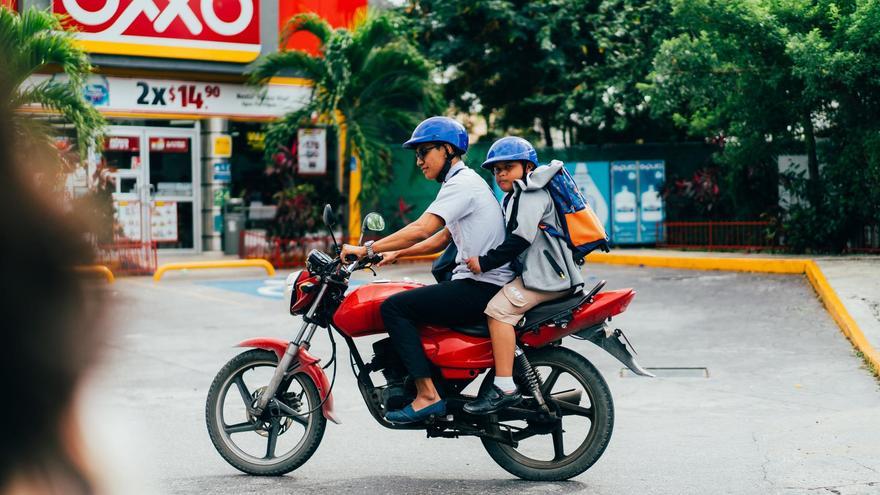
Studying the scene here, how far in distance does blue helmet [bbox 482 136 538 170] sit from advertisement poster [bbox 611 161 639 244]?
17.3m

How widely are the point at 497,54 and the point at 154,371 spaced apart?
16.9 metres

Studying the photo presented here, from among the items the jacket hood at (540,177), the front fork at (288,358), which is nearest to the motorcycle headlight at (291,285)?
the front fork at (288,358)

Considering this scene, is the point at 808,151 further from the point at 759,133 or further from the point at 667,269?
the point at 667,269

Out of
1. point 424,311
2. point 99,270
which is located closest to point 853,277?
point 424,311

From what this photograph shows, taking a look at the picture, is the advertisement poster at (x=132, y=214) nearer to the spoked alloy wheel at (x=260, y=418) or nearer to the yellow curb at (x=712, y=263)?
the yellow curb at (x=712, y=263)

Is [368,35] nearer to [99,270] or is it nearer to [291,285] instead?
[291,285]

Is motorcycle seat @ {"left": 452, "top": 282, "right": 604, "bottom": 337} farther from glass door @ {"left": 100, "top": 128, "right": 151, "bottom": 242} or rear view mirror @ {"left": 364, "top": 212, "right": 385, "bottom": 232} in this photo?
glass door @ {"left": 100, "top": 128, "right": 151, "bottom": 242}

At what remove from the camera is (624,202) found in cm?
2328

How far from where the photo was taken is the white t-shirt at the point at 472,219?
5.90 m

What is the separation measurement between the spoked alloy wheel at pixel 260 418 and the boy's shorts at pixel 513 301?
3.34 ft

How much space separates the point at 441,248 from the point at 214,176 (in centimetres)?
1813

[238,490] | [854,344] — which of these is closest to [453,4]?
[854,344]

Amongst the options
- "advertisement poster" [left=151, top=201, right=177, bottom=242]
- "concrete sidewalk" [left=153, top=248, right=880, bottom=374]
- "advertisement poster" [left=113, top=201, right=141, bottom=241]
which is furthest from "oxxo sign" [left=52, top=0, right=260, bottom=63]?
"concrete sidewalk" [left=153, top=248, right=880, bottom=374]

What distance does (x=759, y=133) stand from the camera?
64.7 ft
